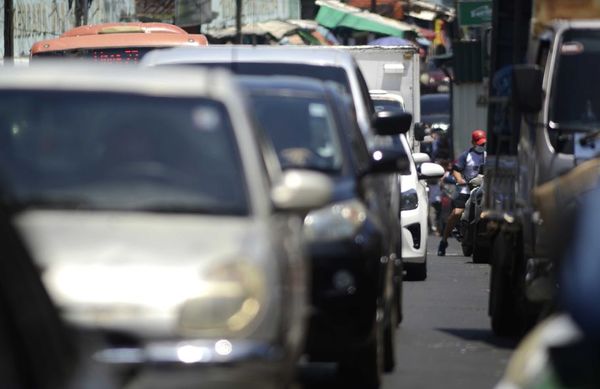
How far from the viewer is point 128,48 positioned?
23438mm

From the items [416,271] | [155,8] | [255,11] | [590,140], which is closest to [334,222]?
[590,140]

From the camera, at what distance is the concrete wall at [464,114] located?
134ft

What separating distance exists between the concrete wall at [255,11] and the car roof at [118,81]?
53588 millimetres

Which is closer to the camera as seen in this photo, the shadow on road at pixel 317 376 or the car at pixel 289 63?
the shadow on road at pixel 317 376

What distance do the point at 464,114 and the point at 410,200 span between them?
2354 cm

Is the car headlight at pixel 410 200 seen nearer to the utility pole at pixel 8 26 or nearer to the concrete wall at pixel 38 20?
the utility pole at pixel 8 26

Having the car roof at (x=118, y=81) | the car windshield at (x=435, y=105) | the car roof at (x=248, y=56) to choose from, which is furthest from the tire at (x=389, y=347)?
the car windshield at (x=435, y=105)

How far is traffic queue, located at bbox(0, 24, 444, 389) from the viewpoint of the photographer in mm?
6266

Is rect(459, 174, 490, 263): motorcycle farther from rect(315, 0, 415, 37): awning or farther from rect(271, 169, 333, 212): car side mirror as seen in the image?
rect(315, 0, 415, 37): awning

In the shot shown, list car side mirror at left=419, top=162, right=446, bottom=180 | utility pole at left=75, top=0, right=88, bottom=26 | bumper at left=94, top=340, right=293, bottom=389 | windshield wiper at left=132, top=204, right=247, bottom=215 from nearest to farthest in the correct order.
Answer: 1. bumper at left=94, top=340, right=293, bottom=389
2. windshield wiper at left=132, top=204, right=247, bottom=215
3. car side mirror at left=419, top=162, right=446, bottom=180
4. utility pole at left=75, top=0, right=88, bottom=26

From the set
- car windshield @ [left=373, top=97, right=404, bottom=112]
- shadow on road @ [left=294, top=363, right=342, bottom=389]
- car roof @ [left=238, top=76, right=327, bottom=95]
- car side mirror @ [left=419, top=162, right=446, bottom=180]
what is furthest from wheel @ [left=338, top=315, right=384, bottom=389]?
car windshield @ [left=373, top=97, right=404, bottom=112]

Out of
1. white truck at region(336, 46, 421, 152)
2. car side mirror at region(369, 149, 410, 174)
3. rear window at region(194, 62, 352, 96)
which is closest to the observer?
car side mirror at region(369, 149, 410, 174)

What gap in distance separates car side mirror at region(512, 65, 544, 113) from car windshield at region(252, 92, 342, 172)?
1576mm

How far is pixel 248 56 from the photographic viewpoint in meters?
12.4
